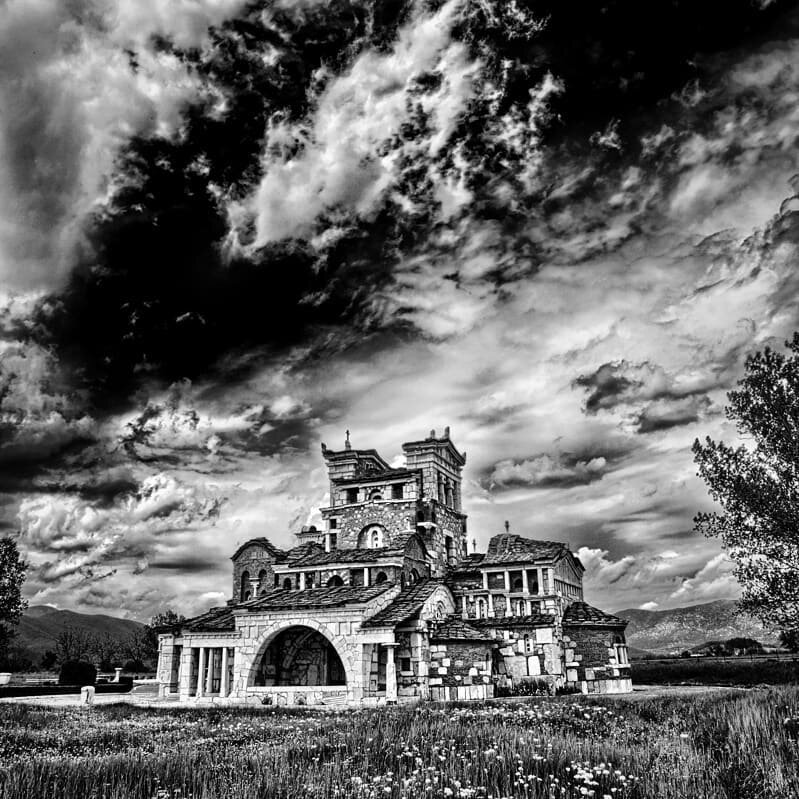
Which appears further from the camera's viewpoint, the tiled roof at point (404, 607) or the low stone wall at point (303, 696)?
the tiled roof at point (404, 607)

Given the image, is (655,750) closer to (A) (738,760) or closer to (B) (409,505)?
(A) (738,760)

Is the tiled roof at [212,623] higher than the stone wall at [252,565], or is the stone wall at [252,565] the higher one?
the stone wall at [252,565]

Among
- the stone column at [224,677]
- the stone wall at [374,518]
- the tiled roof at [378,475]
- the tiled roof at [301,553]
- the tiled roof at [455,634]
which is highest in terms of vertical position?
the tiled roof at [378,475]

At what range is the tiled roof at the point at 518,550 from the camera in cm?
5028

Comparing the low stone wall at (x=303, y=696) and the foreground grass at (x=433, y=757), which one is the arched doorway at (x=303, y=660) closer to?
the low stone wall at (x=303, y=696)

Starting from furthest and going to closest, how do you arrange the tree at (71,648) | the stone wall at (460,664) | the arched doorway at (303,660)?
the tree at (71,648)
the arched doorway at (303,660)
the stone wall at (460,664)

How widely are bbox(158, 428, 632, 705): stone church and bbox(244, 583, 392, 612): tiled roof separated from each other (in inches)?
5.1

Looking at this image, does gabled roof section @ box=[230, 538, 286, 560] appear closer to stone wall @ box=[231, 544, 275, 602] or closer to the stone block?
stone wall @ box=[231, 544, 275, 602]

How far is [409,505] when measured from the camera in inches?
2157

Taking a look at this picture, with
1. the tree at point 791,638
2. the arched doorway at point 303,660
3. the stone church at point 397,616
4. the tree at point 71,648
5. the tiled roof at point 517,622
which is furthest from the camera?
the tree at point 71,648

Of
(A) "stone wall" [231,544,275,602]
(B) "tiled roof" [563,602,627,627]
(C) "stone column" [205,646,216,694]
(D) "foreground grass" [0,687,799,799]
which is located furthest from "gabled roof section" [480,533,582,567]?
(D) "foreground grass" [0,687,799,799]

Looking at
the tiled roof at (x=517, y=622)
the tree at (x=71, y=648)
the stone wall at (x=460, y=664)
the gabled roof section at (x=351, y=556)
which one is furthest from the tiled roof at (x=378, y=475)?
the tree at (x=71, y=648)

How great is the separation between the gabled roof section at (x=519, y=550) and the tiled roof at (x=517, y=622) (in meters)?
5.40

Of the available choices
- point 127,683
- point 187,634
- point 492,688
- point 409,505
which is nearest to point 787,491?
point 492,688
